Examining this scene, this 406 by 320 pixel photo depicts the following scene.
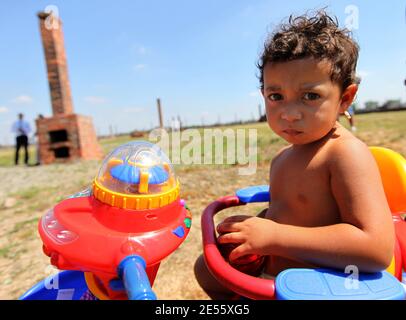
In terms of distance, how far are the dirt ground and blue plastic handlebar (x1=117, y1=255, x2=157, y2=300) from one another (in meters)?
1.02

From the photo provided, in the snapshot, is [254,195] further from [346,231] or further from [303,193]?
[346,231]

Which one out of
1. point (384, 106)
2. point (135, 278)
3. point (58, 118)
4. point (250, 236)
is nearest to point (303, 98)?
point (250, 236)

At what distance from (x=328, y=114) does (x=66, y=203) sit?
87 cm

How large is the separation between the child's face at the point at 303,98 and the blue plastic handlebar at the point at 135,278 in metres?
0.57

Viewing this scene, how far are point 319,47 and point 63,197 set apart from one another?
3.77 m

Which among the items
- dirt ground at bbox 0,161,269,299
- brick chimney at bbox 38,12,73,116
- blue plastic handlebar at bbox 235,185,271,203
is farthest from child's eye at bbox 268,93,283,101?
brick chimney at bbox 38,12,73,116

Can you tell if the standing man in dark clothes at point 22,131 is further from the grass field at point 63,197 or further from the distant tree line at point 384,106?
the distant tree line at point 384,106

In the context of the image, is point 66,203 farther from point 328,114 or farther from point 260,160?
point 260,160

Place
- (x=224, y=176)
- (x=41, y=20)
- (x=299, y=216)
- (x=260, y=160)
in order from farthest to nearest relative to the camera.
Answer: (x=41, y=20) < (x=260, y=160) < (x=224, y=176) < (x=299, y=216)

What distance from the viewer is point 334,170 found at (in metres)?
0.83

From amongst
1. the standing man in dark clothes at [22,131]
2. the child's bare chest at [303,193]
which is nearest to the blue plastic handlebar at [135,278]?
the child's bare chest at [303,193]

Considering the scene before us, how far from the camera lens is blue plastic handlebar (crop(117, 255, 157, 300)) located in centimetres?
64

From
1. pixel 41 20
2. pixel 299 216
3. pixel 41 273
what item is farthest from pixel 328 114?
pixel 41 20

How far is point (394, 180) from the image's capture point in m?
1.14
